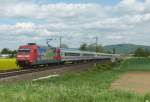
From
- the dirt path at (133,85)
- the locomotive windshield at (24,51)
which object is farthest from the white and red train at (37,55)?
the dirt path at (133,85)

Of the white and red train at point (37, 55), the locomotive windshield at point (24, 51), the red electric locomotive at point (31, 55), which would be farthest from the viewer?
the locomotive windshield at point (24, 51)

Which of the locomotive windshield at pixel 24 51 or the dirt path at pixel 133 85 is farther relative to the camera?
the locomotive windshield at pixel 24 51

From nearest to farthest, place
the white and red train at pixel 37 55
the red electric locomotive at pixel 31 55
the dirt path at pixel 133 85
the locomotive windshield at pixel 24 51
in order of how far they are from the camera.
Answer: the dirt path at pixel 133 85, the red electric locomotive at pixel 31 55, the white and red train at pixel 37 55, the locomotive windshield at pixel 24 51

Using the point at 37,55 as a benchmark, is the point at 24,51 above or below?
above

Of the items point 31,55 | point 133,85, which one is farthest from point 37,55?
point 133,85

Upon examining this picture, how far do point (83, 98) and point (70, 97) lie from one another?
414 mm

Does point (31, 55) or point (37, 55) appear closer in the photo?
point (31, 55)

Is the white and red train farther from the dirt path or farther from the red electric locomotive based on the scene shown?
the dirt path

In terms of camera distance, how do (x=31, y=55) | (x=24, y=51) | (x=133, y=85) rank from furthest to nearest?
(x=24, y=51) < (x=31, y=55) < (x=133, y=85)

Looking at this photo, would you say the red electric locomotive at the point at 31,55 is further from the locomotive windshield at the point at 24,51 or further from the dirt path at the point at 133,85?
the dirt path at the point at 133,85

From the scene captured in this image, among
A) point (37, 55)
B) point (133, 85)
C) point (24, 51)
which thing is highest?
point (24, 51)

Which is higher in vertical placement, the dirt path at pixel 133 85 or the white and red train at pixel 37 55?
the white and red train at pixel 37 55

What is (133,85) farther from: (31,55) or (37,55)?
(37,55)

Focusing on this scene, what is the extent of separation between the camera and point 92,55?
4567 inches
